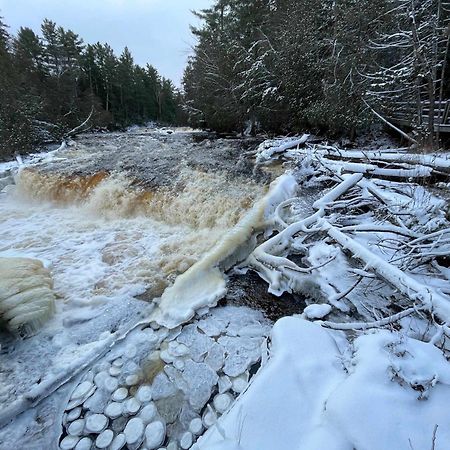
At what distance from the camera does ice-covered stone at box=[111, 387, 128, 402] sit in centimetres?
234

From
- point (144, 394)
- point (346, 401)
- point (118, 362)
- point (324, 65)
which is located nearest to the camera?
point (346, 401)

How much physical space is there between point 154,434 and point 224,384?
638 millimetres

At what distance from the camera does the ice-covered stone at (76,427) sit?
7.02 ft

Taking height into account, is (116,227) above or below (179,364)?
above

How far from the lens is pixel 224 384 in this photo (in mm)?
A: 2406

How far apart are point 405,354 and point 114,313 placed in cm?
303

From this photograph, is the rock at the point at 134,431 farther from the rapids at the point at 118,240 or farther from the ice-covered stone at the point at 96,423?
the rapids at the point at 118,240

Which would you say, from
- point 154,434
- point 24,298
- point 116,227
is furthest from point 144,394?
point 116,227

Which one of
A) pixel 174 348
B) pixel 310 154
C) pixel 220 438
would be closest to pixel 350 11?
pixel 310 154

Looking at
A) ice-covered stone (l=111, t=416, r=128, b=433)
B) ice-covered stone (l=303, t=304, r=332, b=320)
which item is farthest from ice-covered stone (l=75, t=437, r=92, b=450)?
ice-covered stone (l=303, t=304, r=332, b=320)

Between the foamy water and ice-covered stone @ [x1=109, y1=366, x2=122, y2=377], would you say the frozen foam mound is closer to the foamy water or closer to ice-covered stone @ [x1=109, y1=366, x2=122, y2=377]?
the foamy water

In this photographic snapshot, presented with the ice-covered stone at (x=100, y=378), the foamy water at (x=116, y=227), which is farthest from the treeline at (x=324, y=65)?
the ice-covered stone at (x=100, y=378)

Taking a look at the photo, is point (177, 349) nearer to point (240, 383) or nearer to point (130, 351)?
point (130, 351)

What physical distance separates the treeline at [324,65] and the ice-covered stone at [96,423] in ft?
24.4
